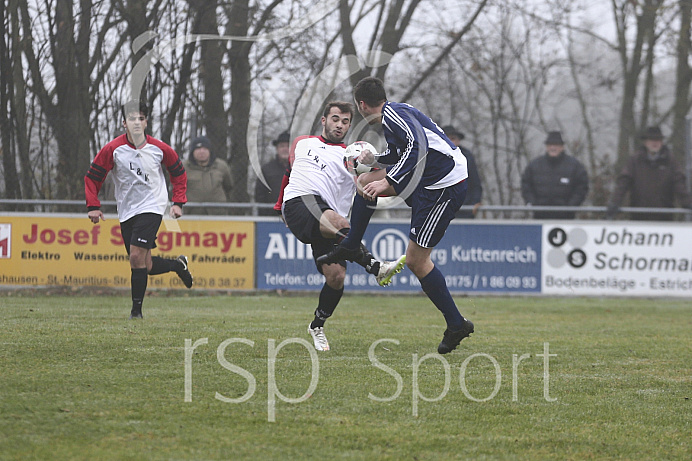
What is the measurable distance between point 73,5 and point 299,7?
383 cm

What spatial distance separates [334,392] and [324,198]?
103 inches

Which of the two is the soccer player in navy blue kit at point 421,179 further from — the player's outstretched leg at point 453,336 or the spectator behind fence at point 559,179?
the spectator behind fence at point 559,179

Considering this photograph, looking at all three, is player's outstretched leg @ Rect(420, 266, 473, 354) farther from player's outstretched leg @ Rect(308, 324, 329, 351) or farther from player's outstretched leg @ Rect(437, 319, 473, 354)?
player's outstretched leg @ Rect(308, 324, 329, 351)

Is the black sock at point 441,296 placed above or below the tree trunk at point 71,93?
below

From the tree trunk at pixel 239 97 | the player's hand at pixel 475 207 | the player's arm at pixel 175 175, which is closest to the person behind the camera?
the player's arm at pixel 175 175

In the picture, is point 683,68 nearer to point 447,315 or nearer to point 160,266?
point 160,266

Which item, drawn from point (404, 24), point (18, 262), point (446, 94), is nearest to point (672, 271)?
point (446, 94)

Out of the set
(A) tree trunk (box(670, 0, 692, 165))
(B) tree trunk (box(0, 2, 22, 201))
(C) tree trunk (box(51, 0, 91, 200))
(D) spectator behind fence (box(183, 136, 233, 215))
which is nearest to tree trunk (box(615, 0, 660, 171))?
(A) tree trunk (box(670, 0, 692, 165))

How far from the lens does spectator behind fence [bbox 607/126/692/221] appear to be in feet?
47.0

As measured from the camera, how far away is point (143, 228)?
9.34 metres

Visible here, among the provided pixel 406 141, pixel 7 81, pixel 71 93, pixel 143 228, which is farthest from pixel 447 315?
pixel 7 81

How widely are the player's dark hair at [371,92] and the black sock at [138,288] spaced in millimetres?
3625
